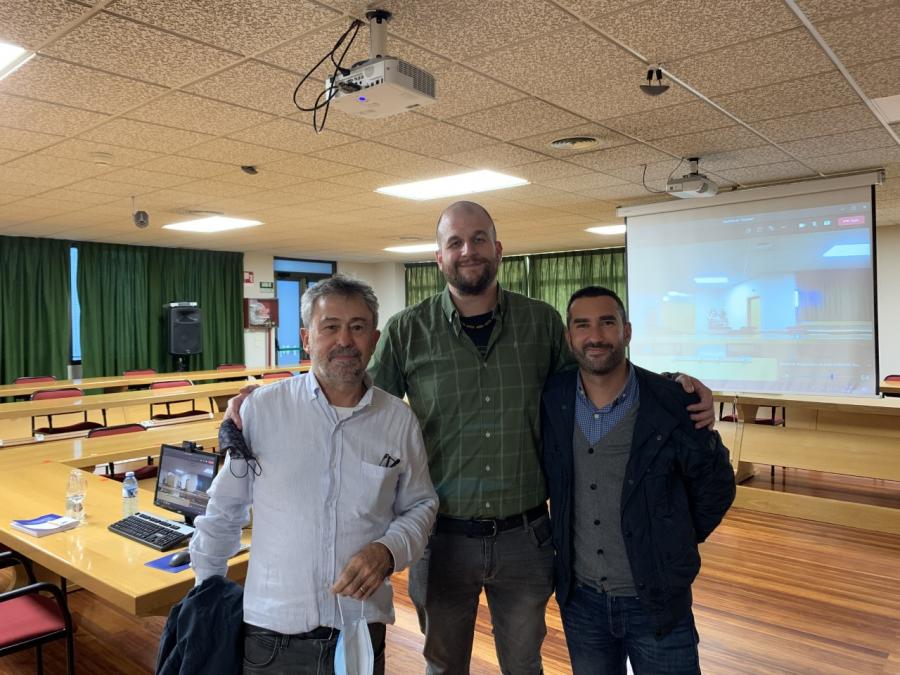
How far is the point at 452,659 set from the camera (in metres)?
1.93

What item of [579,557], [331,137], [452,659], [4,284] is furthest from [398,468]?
[4,284]

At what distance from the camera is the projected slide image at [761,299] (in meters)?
5.46

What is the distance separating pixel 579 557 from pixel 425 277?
1230cm

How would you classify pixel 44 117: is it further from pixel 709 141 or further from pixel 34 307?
pixel 34 307

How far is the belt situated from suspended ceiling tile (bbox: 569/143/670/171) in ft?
10.9

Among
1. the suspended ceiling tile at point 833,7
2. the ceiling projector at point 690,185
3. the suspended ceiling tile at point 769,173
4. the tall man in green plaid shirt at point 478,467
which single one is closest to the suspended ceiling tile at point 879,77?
the suspended ceiling tile at point 833,7

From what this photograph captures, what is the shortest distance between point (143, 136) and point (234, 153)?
2.04ft

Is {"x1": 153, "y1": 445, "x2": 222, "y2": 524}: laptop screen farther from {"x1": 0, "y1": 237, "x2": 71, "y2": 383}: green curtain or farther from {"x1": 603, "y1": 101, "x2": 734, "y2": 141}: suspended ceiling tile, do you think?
{"x1": 0, "y1": 237, "x2": 71, "y2": 383}: green curtain

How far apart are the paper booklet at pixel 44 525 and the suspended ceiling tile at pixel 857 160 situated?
208 inches

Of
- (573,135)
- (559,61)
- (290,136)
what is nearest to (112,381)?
(290,136)

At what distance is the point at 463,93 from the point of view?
10.9 feet

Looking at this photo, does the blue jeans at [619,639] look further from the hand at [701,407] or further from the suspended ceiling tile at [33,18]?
the suspended ceiling tile at [33,18]

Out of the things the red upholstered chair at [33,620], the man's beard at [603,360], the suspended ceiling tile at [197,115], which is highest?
the suspended ceiling tile at [197,115]

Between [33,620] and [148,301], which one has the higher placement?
[148,301]
